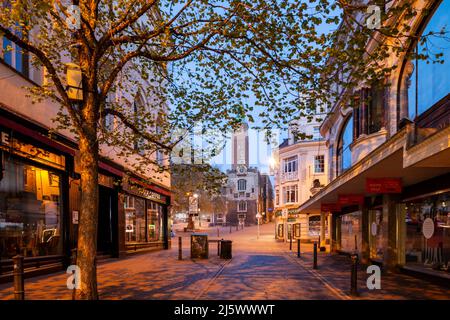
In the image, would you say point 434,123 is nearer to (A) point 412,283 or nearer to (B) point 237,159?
(A) point 412,283

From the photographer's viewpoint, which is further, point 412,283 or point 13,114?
point 412,283

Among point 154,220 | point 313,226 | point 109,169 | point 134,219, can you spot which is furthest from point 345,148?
point 313,226

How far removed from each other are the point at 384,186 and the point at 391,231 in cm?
279

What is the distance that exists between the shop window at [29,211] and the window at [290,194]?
1354 inches

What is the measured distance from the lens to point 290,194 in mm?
45344

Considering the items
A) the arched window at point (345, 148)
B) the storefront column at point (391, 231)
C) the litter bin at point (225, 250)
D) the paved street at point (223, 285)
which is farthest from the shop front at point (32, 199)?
the arched window at point (345, 148)

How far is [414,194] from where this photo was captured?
518 inches

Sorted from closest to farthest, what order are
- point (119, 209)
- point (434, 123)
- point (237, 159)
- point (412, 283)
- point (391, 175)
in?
point (434, 123) < point (412, 283) < point (391, 175) < point (119, 209) < point (237, 159)

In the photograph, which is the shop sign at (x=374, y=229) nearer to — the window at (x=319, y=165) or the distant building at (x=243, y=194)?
the window at (x=319, y=165)

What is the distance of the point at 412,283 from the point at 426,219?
7.39ft

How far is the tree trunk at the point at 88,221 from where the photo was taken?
7.25m

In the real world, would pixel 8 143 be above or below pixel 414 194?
above

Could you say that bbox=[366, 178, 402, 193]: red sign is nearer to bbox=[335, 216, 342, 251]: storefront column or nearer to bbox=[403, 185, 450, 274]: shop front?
bbox=[403, 185, 450, 274]: shop front

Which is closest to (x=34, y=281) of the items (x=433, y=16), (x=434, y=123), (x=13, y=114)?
(x=13, y=114)
